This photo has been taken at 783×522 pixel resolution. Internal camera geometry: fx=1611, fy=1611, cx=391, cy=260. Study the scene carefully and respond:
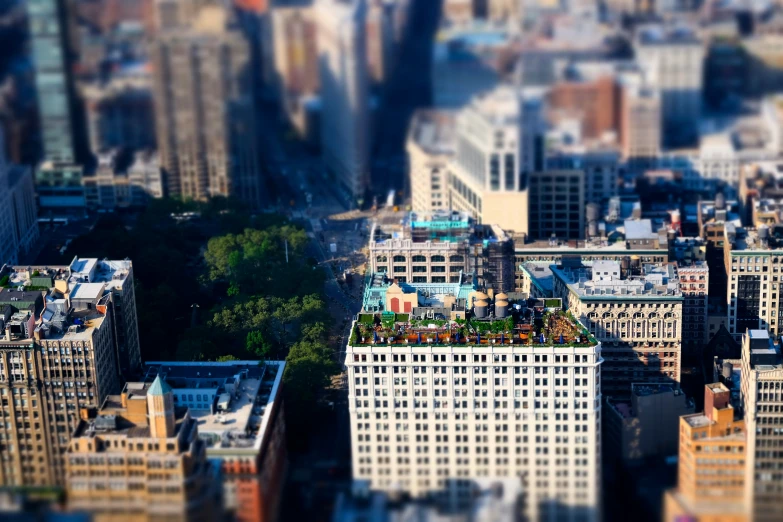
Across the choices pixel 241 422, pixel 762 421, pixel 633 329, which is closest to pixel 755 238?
pixel 633 329

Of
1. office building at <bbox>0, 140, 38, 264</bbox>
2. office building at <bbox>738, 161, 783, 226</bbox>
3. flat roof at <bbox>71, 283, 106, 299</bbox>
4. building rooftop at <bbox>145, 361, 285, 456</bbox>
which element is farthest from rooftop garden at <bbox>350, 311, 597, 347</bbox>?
office building at <bbox>0, 140, 38, 264</bbox>

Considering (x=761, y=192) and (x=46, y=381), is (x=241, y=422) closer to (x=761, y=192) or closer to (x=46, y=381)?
(x=46, y=381)

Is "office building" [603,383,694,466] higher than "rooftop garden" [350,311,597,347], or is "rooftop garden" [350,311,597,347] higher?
"rooftop garden" [350,311,597,347]

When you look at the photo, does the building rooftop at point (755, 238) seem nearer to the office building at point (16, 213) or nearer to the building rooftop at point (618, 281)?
the building rooftop at point (618, 281)

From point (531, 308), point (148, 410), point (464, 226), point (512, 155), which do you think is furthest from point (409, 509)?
point (512, 155)

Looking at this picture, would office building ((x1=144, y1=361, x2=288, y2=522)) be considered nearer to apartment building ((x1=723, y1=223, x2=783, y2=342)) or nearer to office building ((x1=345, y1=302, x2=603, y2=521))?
office building ((x1=345, y1=302, x2=603, y2=521))

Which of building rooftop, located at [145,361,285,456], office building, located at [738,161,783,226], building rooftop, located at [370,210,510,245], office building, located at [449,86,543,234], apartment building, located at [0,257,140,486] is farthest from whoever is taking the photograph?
office building, located at [449,86,543,234]

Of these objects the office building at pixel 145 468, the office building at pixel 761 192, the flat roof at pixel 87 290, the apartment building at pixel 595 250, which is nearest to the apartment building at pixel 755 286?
the apartment building at pixel 595 250

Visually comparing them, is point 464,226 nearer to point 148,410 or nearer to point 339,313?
point 339,313
